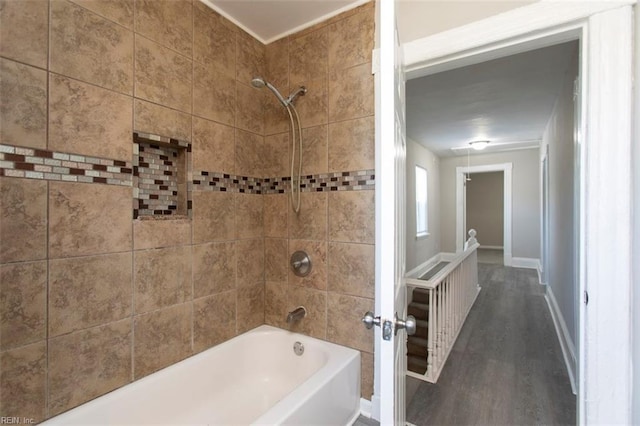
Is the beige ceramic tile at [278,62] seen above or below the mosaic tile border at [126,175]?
above

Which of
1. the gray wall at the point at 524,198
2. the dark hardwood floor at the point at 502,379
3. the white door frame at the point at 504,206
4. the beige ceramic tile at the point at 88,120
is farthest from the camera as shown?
the white door frame at the point at 504,206

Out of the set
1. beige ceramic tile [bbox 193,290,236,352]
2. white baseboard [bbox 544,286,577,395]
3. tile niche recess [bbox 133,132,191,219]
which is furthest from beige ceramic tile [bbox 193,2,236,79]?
white baseboard [bbox 544,286,577,395]

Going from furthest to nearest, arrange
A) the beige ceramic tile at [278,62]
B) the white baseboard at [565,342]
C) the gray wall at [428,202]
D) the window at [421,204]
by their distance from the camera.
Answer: the window at [421,204] → the gray wall at [428,202] → the white baseboard at [565,342] → the beige ceramic tile at [278,62]

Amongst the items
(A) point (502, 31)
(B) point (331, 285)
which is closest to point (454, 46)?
(A) point (502, 31)

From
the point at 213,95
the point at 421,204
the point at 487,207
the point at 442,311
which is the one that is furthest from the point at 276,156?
the point at 487,207

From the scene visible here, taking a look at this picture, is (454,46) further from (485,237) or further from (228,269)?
(485,237)

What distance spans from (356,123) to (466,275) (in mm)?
2695

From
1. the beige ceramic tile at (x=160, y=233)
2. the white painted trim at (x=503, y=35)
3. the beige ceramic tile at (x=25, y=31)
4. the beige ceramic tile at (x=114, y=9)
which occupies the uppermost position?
the beige ceramic tile at (x=114, y=9)

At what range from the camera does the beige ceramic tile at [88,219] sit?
1.17 metres

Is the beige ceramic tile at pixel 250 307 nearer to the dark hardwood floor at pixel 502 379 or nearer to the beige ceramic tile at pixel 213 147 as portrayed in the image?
the beige ceramic tile at pixel 213 147

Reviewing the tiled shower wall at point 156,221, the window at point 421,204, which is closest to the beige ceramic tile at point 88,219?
the tiled shower wall at point 156,221

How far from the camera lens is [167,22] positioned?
151cm

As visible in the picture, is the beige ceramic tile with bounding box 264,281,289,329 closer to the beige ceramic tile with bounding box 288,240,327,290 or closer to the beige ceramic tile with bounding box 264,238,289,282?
the beige ceramic tile with bounding box 264,238,289,282

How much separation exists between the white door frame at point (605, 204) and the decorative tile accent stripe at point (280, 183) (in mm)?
961
